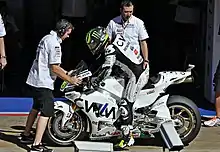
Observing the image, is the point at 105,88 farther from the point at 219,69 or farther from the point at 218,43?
the point at 218,43

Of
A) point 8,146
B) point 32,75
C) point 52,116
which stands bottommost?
point 8,146

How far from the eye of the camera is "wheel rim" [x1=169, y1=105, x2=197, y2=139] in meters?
8.05

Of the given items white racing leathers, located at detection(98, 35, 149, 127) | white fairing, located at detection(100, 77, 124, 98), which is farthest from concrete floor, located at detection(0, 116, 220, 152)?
white fairing, located at detection(100, 77, 124, 98)

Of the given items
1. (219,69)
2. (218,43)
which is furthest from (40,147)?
(218,43)

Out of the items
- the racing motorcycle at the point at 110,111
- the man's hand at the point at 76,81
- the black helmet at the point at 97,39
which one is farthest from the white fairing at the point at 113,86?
the black helmet at the point at 97,39

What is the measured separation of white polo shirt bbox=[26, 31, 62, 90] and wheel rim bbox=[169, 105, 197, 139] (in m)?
1.66

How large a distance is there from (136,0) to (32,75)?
4.15 meters

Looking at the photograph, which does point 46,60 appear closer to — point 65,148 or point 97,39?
point 97,39

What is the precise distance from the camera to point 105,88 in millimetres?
7887

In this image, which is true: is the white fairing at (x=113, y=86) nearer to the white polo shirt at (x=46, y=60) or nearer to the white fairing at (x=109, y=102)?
the white fairing at (x=109, y=102)

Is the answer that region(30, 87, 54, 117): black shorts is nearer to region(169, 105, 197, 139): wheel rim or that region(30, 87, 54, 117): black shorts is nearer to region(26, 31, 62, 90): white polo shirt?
region(26, 31, 62, 90): white polo shirt

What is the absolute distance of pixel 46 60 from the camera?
7.76 metres

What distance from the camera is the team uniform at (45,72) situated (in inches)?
302

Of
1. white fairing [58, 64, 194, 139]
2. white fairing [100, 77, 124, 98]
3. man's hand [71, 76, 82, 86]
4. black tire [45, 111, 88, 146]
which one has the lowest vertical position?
black tire [45, 111, 88, 146]
